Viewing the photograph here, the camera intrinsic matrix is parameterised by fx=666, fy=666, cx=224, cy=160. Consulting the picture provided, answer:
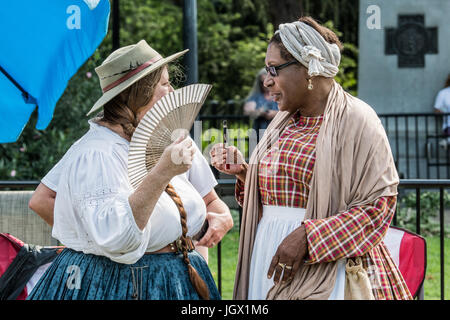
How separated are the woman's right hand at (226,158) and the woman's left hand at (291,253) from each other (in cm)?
55

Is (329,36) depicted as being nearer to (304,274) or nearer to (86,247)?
→ (304,274)

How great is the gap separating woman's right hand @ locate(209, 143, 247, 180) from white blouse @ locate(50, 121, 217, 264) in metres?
0.29

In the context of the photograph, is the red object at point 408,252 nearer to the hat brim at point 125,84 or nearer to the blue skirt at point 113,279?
the blue skirt at point 113,279

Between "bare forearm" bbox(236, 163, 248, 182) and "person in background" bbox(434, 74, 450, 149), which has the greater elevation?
"person in background" bbox(434, 74, 450, 149)

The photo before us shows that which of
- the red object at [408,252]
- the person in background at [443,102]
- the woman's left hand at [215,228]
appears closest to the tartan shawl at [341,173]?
the woman's left hand at [215,228]

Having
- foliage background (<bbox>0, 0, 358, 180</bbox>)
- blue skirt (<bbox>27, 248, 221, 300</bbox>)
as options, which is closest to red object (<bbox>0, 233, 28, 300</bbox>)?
blue skirt (<bbox>27, 248, 221, 300</bbox>)

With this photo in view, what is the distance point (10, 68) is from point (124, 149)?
1369 mm

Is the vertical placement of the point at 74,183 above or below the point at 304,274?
above

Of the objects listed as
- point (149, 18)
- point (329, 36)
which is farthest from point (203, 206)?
point (149, 18)

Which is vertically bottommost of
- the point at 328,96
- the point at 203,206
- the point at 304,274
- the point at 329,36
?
the point at 304,274

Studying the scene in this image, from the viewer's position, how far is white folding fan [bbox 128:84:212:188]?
2758 millimetres

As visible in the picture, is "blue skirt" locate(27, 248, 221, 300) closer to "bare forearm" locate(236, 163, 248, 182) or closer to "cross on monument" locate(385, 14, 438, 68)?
"bare forearm" locate(236, 163, 248, 182)

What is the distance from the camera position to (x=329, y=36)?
311 cm

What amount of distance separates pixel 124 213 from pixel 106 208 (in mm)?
83
